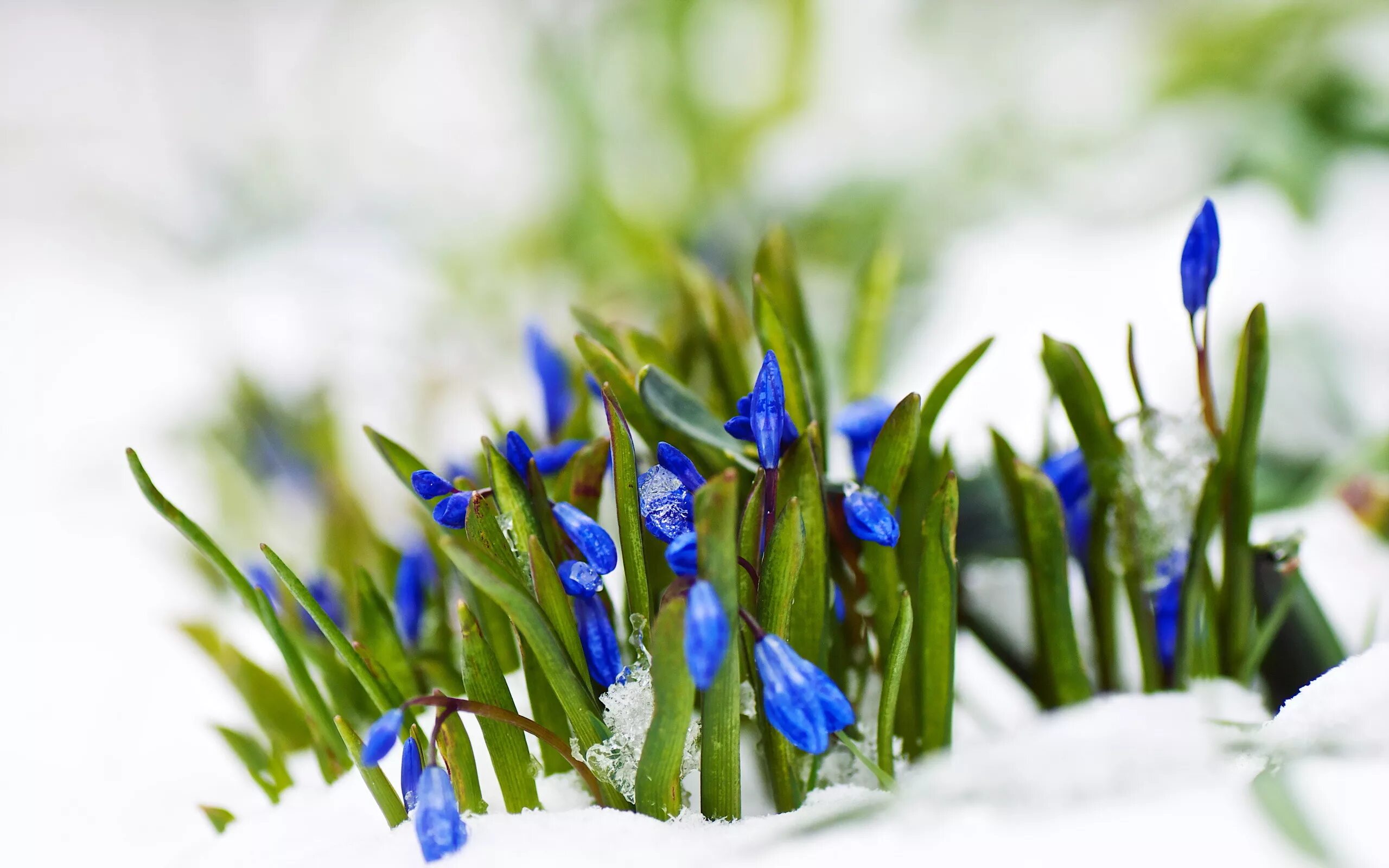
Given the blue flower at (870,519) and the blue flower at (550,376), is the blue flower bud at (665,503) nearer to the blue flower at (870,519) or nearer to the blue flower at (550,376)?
the blue flower at (870,519)

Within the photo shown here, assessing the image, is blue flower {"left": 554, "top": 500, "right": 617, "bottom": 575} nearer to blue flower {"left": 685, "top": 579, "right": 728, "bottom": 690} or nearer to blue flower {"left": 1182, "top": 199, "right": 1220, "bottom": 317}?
blue flower {"left": 685, "top": 579, "right": 728, "bottom": 690}

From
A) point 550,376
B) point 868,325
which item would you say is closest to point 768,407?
point 550,376

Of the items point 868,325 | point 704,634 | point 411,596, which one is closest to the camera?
point 704,634

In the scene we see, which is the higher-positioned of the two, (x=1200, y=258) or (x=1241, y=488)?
(x=1200, y=258)

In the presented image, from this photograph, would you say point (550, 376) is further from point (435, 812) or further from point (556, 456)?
point (435, 812)

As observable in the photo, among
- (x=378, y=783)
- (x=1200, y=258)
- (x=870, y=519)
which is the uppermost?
(x=1200, y=258)

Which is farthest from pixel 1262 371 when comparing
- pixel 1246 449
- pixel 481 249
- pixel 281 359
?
pixel 481 249

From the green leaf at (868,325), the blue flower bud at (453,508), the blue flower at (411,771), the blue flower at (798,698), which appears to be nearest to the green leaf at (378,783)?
the blue flower at (411,771)
